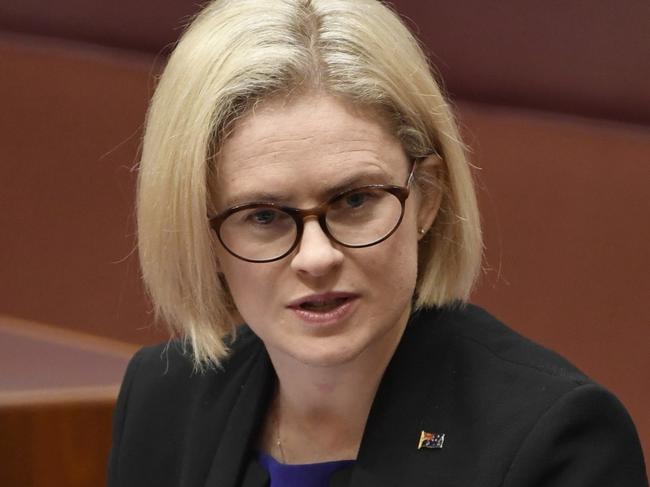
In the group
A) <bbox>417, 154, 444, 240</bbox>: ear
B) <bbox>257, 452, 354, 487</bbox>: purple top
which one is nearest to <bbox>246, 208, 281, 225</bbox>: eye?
<bbox>417, 154, 444, 240</bbox>: ear

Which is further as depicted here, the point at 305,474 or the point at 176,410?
the point at 176,410

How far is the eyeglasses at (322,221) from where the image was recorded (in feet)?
3.83

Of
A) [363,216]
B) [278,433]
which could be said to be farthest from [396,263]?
[278,433]

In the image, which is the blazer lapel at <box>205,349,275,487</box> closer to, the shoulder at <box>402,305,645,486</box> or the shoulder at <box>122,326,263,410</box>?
the shoulder at <box>122,326,263,410</box>

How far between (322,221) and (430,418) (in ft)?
0.75

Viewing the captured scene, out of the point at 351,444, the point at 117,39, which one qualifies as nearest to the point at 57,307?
the point at 117,39

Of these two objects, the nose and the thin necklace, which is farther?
the thin necklace

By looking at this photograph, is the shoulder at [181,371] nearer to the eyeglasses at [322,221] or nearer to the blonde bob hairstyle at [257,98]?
the blonde bob hairstyle at [257,98]

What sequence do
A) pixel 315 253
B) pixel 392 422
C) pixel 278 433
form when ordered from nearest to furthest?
pixel 315 253 < pixel 392 422 < pixel 278 433

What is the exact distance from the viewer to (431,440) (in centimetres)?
122

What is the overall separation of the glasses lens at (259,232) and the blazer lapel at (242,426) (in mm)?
212

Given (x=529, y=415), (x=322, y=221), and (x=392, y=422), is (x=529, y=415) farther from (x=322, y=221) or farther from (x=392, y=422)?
(x=322, y=221)

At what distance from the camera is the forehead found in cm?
116

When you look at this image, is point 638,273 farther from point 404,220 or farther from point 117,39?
point 117,39
